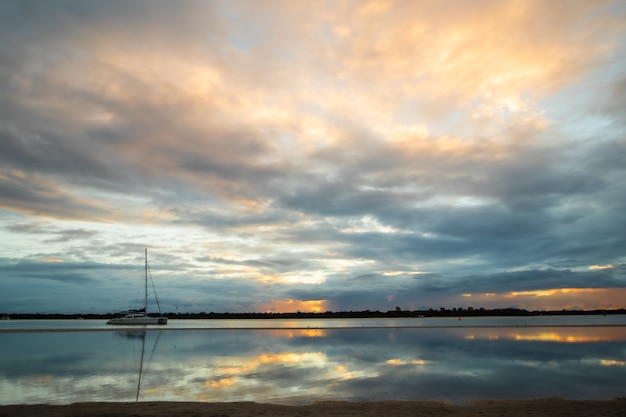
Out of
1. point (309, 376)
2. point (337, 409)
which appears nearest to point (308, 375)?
point (309, 376)

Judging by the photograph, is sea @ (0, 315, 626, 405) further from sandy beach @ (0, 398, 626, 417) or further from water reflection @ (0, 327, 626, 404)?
sandy beach @ (0, 398, 626, 417)

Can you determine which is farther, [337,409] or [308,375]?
[308,375]

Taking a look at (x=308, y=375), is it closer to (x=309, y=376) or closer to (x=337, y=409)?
(x=309, y=376)

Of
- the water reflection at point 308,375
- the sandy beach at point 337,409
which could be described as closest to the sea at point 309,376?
the water reflection at point 308,375

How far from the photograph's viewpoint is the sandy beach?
56.9 feet

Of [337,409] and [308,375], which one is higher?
[337,409]

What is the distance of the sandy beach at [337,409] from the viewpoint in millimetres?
17328

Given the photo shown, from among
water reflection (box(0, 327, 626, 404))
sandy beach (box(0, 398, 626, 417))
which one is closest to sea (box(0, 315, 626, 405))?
water reflection (box(0, 327, 626, 404))

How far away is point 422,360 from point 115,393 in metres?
25.1

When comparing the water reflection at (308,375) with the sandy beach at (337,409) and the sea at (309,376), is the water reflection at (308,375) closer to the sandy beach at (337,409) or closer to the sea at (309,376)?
the sea at (309,376)

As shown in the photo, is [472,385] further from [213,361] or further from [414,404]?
[213,361]

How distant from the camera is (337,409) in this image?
18.6 meters

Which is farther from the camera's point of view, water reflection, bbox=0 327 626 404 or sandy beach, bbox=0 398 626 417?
water reflection, bbox=0 327 626 404

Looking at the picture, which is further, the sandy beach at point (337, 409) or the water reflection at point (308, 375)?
the water reflection at point (308, 375)
